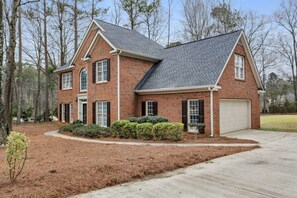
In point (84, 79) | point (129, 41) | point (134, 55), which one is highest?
point (129, 41)

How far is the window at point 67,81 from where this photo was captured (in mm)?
23677

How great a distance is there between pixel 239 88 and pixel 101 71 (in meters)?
9.81

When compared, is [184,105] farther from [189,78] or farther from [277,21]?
[277,21]

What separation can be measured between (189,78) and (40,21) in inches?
843

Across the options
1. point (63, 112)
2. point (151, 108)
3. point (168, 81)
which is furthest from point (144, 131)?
point (63, 112)

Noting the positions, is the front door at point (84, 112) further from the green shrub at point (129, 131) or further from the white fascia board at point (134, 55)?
the green shrub at point (129, 131)

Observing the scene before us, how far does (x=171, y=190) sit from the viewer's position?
525 centimetres

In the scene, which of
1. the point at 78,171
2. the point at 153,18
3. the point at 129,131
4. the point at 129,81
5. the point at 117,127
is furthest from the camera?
the point at 153,18

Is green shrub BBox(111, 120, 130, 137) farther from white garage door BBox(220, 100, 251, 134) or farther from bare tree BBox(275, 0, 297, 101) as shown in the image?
bare tree BBox(275, 0, 297, 101)

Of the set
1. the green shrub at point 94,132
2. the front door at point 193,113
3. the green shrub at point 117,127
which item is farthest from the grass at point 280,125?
the green shrub at point 94,132

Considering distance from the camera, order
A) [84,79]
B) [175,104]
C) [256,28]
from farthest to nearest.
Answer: [256,28]
[84,79]
[175,104]

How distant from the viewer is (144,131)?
13.3 metres

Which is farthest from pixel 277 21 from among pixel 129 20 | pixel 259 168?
pixel 259 168

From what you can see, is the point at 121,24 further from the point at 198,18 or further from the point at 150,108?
the point at 150,108
